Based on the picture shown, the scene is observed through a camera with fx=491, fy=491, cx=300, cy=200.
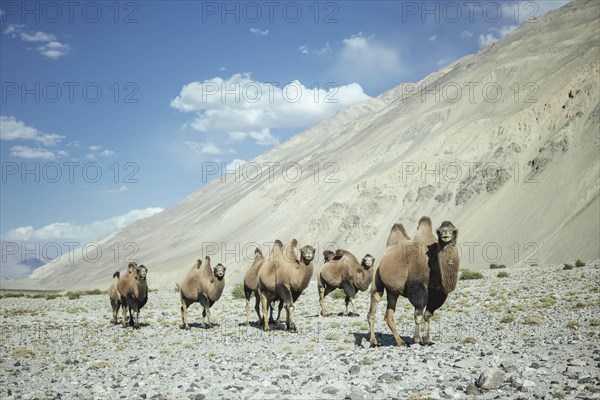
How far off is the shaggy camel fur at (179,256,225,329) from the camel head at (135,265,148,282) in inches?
62.0

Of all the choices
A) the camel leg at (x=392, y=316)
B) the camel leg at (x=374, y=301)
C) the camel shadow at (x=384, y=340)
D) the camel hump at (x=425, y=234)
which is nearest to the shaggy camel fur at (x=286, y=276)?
the camel shadow at (x=384, y=340)

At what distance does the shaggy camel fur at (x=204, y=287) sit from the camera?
60.6 ft

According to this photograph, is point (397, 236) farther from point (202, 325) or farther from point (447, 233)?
point (202, 325)

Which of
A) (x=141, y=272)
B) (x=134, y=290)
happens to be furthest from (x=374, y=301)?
(x=134, y=290)

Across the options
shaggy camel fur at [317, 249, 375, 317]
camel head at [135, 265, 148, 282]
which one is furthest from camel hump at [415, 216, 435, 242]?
camel head at [135, 265, 148, 282]

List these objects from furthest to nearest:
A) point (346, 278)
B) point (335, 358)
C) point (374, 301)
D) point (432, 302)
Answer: point (346, 278)
point (374, 301)
point (432, 302)
point (335, 358)

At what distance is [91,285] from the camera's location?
477 ft

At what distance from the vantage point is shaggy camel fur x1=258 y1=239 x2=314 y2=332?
1595 centimetres

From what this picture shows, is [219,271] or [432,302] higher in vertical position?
[219,271]

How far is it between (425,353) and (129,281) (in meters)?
13.9

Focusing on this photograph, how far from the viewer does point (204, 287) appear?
18625 mm

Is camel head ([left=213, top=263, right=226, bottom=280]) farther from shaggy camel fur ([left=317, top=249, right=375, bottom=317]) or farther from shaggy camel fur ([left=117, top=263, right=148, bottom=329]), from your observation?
shaggy camel fur ([left=317, top=249, right=375, bottom=317])

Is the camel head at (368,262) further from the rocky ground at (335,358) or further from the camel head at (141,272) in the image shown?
the camel head at (141,272)

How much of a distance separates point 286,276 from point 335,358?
18.8 feet
